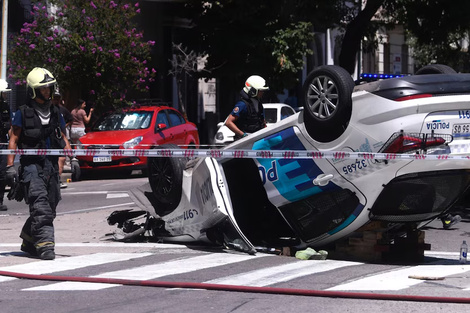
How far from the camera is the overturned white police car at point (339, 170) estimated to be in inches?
320

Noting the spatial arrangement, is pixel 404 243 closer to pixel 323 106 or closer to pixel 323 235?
pixel 323 235

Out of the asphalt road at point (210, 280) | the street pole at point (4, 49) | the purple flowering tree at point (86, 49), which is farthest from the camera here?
the purple flowering tree at point (86, 49)

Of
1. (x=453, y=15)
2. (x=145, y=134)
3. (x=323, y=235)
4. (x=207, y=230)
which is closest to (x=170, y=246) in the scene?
(x=207, y=230)

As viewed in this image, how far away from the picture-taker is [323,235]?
8.97 meters

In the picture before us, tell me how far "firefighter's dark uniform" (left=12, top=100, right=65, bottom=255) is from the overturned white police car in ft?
4.45

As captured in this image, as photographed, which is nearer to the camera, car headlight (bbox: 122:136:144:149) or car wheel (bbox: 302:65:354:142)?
car wheel (bbox: 302:65:354:142)

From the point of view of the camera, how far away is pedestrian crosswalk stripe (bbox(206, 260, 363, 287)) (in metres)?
7.67

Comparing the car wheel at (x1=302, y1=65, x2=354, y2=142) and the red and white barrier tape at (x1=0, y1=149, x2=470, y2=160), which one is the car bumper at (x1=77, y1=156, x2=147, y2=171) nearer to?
the red and white barrier tape at (x1=0, y1=149, x2=470, y2=160)

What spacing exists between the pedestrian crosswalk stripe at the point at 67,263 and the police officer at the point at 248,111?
3010mm

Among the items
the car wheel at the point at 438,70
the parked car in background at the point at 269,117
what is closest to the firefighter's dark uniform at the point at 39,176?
the car wheel at the point at 438,70

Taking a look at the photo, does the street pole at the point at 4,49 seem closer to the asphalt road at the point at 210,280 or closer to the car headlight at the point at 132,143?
the car headlight at the point at 132,143

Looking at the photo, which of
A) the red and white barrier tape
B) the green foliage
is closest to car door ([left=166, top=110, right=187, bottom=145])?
the green foliage

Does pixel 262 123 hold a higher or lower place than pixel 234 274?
higher

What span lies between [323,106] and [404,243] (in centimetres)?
154
